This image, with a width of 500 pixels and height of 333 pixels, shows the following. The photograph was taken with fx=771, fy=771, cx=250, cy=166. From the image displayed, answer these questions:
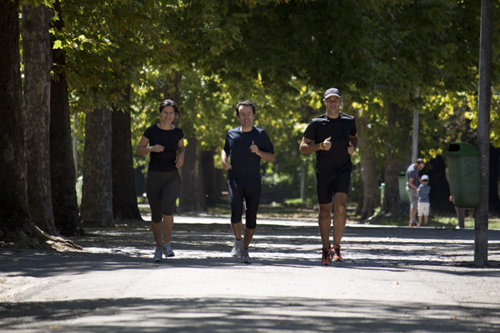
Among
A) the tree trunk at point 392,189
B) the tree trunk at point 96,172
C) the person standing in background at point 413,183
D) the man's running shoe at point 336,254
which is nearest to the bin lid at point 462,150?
the man's running shoe at point 336,254

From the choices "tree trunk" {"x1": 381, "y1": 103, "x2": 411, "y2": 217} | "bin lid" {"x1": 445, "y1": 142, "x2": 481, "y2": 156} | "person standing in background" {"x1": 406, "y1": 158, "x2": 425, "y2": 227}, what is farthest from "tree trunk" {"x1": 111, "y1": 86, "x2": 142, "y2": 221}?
"bin lid" {"x1": 445, "y1": 142, "x2": 481, "y2": 156}

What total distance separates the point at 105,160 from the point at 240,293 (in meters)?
12.8

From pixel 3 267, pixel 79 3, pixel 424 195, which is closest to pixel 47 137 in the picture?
pixel 79 3

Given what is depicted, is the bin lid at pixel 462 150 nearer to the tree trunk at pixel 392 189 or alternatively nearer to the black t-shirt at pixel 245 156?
the black t-shirt at pixel 245 156

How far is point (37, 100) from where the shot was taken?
12266mm

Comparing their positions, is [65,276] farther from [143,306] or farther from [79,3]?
[79,3]

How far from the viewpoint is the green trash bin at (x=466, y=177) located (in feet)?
31.0

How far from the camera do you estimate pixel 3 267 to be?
8.50m

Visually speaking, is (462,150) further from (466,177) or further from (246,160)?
(246,160)

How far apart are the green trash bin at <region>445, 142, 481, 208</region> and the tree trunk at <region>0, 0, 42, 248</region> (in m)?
5.73

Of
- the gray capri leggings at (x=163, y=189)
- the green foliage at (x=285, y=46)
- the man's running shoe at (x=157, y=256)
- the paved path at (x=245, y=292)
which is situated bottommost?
the paved path at (x=245, y=292)

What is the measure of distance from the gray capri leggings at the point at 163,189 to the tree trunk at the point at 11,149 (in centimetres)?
235

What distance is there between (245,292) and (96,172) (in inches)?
501

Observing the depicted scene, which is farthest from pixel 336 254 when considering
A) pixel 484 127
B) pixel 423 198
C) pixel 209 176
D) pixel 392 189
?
pixel 209 176
